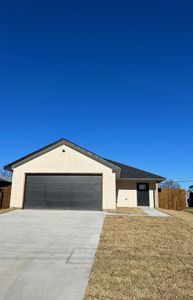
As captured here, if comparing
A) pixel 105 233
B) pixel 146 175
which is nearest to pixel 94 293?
pixel 105 233

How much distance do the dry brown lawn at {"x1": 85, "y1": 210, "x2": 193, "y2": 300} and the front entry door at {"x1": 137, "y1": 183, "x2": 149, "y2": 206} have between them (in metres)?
14.9

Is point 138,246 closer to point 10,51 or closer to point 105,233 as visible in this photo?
point 105,233

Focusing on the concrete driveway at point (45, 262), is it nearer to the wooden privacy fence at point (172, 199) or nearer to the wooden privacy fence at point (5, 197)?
the wooden privacy fence at point (5, 197)

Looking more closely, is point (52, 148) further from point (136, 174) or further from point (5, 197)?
point (136, 174)

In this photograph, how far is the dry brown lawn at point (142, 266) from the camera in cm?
432

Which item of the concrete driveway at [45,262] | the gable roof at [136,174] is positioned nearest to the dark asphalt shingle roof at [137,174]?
the gable roof at [136,174]

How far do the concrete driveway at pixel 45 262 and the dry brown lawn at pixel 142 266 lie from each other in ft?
1.00

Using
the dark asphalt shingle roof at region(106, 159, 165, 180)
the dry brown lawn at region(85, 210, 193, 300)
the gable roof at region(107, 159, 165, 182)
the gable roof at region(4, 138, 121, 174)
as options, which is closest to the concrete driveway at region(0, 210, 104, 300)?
the dry brown lawn at region(85, 210, 193, 300)

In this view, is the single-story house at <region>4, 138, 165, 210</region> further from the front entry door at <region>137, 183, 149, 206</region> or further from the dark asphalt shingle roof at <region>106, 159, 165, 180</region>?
the front entry door at <region>137, 183, 149, 206</region>

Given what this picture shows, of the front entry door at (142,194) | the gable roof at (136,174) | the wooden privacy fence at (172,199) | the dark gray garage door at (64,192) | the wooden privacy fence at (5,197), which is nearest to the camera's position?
the dark gray garage door at (64,192)

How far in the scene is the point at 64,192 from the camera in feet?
60.6

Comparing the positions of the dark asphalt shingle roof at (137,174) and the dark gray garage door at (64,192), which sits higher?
the dark asphalt shingle roof at (137,174)

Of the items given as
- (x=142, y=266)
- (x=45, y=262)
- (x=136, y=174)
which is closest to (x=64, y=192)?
(x=136, y=174)

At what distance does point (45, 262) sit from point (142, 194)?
19.8 meters
